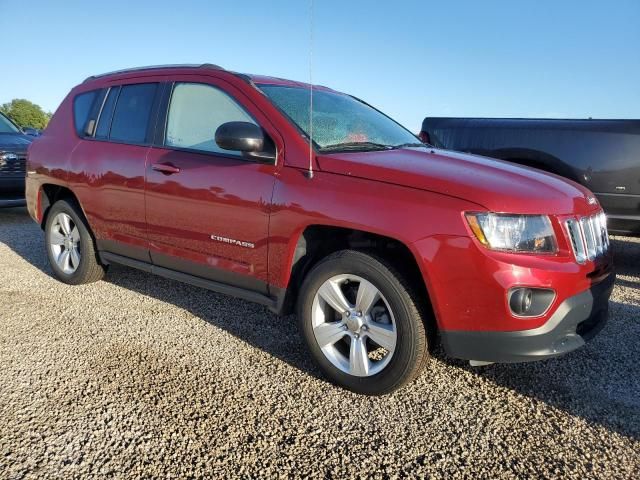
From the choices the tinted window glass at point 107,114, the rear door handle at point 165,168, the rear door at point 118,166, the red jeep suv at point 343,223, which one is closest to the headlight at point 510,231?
the red jeep suv at point 343,223

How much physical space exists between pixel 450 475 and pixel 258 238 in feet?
5.30

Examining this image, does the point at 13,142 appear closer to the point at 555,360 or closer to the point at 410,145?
the point at 410,145

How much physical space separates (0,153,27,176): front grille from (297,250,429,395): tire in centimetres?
682

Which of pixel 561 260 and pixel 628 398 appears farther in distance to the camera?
pixel 628 398

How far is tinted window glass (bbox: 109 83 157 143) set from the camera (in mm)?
3836

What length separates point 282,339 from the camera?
3467mm

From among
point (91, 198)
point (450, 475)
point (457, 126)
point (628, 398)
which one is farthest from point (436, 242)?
point (457, 126)

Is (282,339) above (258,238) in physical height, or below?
below

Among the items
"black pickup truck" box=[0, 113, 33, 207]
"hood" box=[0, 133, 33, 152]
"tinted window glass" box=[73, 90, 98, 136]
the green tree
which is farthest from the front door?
the green tree

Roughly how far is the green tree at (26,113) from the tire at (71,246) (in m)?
85.6

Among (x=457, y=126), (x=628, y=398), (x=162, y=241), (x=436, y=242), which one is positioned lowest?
(x=628, y=398)

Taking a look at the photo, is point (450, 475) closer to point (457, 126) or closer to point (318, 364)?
point (318, 364)

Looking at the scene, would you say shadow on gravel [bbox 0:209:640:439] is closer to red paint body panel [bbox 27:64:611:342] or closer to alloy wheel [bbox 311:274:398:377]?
alloy wheel [bbox 311:274:398:377]

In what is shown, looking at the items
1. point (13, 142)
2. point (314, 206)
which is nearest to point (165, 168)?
point (314, 206)
